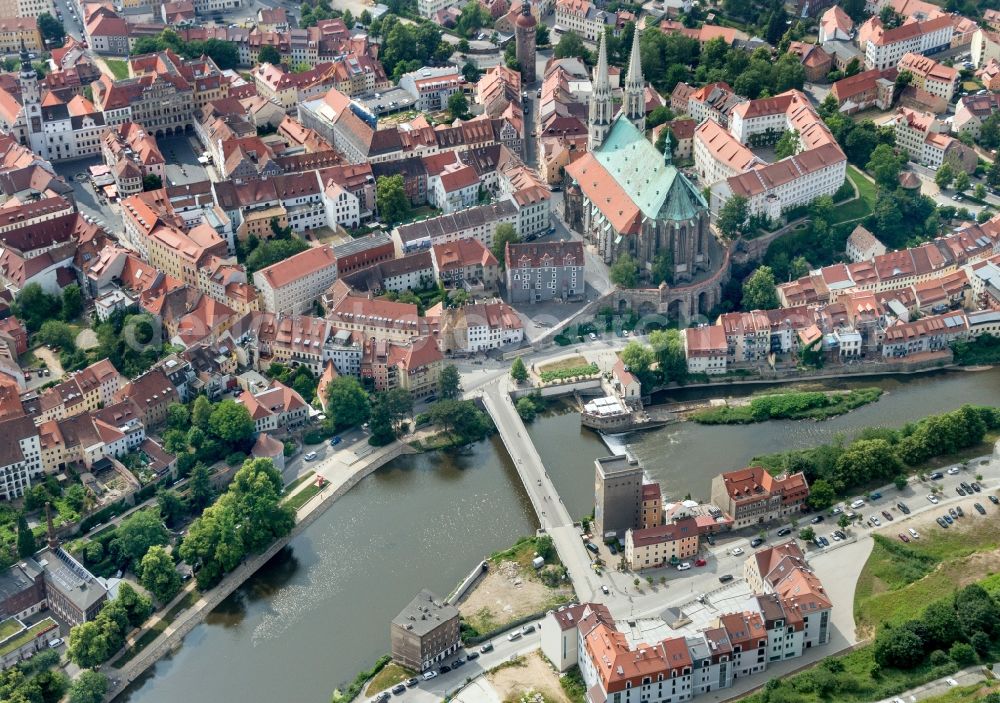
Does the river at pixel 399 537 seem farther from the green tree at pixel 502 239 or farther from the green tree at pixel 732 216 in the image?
the green tree at pixel 502 239

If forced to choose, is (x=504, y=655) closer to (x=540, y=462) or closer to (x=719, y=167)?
(x=540, y=462)

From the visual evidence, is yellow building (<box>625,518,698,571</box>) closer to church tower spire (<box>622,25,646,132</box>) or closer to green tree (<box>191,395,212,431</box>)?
green tree (<box>191,395,212,431</box>)

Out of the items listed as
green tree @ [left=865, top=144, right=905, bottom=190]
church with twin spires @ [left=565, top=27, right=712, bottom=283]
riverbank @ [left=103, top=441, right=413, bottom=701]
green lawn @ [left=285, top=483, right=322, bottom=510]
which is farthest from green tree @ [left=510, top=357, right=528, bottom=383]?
green tree @ [left=865, top=144, right=905, bottom=190]

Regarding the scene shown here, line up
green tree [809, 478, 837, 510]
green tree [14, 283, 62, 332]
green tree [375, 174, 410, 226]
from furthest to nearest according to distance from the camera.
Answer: green tree [375, 174, 410, 226] < green tree [14, 283, 62, 332] < green tree [809, 478, 837, 510]

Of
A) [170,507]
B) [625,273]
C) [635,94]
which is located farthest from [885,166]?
[170,507]

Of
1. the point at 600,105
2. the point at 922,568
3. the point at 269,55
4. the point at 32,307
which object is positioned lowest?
the point at 922,568

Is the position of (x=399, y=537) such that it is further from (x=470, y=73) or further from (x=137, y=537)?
(x=470, y=73)

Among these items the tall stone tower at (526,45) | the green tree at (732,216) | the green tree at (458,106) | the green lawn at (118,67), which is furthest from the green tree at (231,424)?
the tall stone tower at (526,45)
